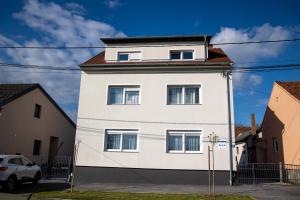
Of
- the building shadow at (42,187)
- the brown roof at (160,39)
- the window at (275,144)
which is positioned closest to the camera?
the building shadow at (42,187)

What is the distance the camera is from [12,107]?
73.5 feet

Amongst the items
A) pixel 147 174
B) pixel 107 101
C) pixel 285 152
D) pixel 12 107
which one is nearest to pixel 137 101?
pixel 107 101

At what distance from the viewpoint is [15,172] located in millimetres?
14625

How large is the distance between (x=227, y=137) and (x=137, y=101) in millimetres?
5674

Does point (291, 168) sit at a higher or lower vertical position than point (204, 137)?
lower

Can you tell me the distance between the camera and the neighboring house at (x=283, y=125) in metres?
21.3

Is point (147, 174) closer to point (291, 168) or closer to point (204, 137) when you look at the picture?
point (204, 137)

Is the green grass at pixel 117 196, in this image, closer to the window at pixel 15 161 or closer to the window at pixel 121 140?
the window at pixel 15 161

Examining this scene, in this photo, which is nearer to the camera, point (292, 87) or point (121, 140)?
point (121, 140)

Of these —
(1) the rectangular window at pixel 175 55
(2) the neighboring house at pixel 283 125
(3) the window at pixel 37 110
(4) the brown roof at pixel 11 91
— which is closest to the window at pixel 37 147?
(3) the window at pixel 37 110

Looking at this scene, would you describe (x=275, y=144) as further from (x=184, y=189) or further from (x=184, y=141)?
(x=184, y=189)

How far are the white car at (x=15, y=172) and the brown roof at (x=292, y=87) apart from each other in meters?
17.4

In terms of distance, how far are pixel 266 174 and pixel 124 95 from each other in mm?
9813

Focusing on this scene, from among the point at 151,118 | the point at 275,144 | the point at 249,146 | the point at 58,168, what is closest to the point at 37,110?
the point at 58,168
